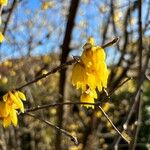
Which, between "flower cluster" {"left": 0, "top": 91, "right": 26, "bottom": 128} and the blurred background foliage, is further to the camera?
the blurred background foliage

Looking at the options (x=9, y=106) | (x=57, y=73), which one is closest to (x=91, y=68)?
(x=9, y=106)

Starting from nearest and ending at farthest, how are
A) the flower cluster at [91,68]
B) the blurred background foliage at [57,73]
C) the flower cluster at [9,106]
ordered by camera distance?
1. the flower cluster at [91,68]
2. the flower cluster at [9,106]
3. the blurred background foliage at [57,73]

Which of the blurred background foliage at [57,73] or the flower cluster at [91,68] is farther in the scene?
the blurred background foliage at [57,73]

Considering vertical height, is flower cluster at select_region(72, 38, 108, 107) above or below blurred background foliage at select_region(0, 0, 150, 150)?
below

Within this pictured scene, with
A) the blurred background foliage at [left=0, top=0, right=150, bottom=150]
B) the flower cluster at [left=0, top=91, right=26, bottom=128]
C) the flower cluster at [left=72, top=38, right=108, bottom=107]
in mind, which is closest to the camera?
the flower cluster at [left=72, top=38, right=108, bottom=107]

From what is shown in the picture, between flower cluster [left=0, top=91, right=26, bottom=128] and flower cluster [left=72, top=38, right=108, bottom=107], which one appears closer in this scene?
flower cluster [left=72, top=38, right=108, bottom=107]

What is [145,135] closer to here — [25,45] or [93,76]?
[25,45]

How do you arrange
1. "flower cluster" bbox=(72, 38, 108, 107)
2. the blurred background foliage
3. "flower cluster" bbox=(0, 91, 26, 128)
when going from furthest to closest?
the blurred background foliage, "flower cluster" bbox=(0, 91, 26, 128), "flower cluster" bbox=(72, 38, 108, 107)

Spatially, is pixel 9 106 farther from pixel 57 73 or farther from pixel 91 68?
pixel 57 73

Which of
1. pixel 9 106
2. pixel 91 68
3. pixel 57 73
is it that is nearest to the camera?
pixel 91 68

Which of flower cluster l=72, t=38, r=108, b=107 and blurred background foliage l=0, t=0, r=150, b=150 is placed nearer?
flower cluster l=72, t=38, r=108, b=107

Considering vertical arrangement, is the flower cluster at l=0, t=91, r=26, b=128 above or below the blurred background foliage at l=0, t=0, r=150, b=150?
below
